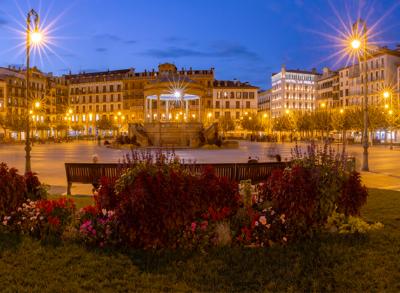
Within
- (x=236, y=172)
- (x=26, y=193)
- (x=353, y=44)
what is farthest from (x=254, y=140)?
(x=26, y=193)

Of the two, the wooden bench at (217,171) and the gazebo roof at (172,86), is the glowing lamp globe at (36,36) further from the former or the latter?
the gazebo roof at (172,86)

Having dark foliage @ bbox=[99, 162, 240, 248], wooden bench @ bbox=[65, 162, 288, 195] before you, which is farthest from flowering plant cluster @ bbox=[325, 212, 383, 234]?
wooden bench @ bbox=[65, 162, 288, 195]

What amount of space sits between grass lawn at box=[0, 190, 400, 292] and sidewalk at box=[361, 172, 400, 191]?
8717mm

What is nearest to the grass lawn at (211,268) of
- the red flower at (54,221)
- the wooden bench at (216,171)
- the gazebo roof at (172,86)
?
the red flower at (54,221)

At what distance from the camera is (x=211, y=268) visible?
20.7 feet

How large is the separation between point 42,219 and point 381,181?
527 inches

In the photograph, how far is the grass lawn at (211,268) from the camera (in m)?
5.77

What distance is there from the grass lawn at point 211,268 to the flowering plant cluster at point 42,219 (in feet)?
0.94

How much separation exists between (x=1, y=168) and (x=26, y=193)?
817mm

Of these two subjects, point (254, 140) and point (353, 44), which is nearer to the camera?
point (353, 44)

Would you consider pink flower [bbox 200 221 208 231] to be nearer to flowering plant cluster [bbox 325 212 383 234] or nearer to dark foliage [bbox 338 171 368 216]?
flowering plant cluster [bbox 325 212 383 234]

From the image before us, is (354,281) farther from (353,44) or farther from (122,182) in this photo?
(353,44)

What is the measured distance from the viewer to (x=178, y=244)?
277 inches

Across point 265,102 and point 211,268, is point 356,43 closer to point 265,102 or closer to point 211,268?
point 211,268
